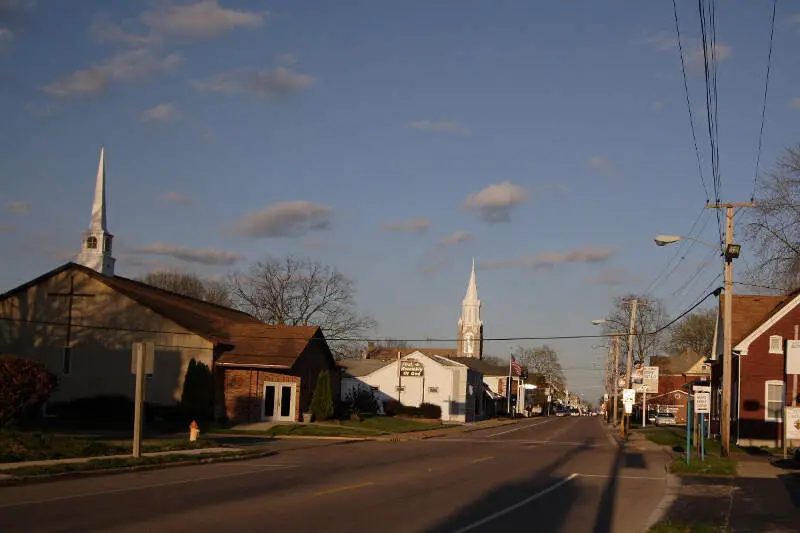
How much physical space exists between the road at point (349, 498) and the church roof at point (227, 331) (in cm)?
2102

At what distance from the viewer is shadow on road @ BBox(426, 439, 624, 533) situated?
44.9ft

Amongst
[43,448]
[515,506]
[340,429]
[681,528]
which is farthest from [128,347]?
[681,528]

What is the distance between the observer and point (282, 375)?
161ft

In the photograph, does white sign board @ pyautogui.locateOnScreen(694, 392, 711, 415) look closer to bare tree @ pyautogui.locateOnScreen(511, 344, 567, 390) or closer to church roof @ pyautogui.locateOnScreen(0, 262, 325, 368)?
church roof @ pyautogui.locateOnScreen(0, 262, 325, 368)

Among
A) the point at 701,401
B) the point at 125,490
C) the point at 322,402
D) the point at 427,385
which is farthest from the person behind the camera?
the point at 427,385

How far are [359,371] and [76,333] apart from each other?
35.3 m

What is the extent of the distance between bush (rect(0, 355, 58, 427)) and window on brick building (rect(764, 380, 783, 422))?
1100 inches

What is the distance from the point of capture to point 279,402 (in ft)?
161

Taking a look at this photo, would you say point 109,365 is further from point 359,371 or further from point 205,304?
point 359,371

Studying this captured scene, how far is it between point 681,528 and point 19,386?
18.1 metres

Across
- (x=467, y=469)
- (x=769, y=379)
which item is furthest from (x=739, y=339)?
(x=467, y=469)

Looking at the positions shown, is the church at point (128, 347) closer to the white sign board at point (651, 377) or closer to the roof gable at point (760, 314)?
the white sign board at point (651, 377)

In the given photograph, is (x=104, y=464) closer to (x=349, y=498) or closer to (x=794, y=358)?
(x=349, y=498)

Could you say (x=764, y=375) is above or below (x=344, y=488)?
above
